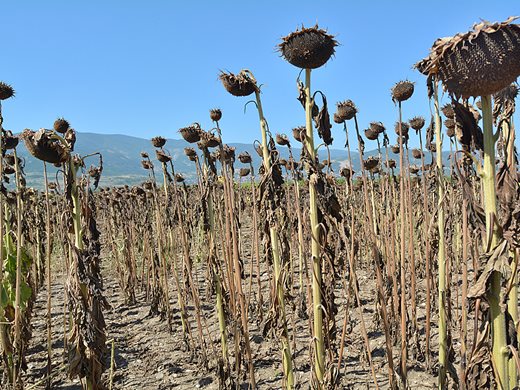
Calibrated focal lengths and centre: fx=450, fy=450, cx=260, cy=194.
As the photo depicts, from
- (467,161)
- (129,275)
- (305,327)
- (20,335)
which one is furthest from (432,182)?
(129,275)

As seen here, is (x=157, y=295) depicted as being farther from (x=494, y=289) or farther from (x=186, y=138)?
(x=494, y=289)

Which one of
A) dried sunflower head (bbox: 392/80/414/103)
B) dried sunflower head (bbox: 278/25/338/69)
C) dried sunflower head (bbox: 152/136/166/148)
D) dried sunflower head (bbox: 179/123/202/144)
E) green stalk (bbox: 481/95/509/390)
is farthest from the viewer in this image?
dried sunflower head (bbox: 152/136/166/148)

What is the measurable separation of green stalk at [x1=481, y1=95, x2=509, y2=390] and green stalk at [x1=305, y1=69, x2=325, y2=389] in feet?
3.71

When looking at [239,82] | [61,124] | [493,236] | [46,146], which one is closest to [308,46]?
[239,82]

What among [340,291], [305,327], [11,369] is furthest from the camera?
[340,291]

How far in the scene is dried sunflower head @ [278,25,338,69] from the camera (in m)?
2.56

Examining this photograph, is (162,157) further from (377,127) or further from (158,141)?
(377,127)

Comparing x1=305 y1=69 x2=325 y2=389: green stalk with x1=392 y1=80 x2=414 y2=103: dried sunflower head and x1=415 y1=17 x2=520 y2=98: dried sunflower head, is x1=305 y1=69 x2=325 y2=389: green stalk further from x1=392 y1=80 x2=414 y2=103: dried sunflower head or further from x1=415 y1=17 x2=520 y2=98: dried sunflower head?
x1=392 y1=80 x2=414 y2=103: dried sunflower head

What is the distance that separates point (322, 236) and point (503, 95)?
123 centimetres

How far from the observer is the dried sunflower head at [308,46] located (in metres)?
2.56

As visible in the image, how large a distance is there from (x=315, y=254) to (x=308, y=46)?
1.22 meters

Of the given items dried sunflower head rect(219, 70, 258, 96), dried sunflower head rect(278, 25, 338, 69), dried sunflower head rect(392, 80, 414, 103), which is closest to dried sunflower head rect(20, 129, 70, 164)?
dried sunflower head rect(219, 70, 258, 96)

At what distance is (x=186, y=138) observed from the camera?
429 centimetres

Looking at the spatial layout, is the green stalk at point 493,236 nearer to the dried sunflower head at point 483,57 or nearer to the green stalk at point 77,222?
the dried sunflower head at point 483,57
